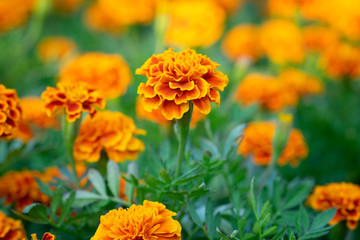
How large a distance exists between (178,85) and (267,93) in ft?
2.25

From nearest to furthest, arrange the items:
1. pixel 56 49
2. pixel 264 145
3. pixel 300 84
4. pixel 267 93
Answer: pixel 264 145 → pixel 267 93 → pixel 300 84 → pixel 56 49

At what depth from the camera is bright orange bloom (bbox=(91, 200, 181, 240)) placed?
544mm

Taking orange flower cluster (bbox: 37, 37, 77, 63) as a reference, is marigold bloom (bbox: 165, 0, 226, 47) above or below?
above

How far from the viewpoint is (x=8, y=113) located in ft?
2.27

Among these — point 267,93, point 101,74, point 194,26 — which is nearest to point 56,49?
point 194,26

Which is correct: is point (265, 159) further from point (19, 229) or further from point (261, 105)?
point (19, 229)

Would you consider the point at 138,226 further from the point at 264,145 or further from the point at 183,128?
the point at 264,145

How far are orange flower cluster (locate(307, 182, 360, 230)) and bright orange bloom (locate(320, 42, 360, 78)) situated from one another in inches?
25.2

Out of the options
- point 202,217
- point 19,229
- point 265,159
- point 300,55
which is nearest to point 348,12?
point 300,55

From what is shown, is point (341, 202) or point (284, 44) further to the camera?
point (284, 44)

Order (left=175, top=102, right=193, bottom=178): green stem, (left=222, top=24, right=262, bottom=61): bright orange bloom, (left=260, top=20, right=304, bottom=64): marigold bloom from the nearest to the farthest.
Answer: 1. (left=175, top=102, right=193, bottom=178): green stem
2. (left=260, top=20, right=304, bottom=64): marigold bloom
3. (left=222, top=24, right=262, bottom=61): bright orange bloom

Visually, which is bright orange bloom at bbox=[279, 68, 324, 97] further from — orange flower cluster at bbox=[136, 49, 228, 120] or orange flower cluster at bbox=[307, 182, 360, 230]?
orange flower cluster at bbox=[136, 49, 228, 120]

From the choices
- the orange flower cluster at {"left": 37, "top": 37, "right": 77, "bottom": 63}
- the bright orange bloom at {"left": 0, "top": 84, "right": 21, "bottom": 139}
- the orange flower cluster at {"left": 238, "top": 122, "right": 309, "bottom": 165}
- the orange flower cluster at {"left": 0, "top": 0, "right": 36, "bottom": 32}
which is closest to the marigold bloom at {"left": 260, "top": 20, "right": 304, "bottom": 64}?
the orange flower cluster at {"left": 238, "top": 122, "right": 309, "bottom": 165}

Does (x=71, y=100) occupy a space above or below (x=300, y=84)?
above
